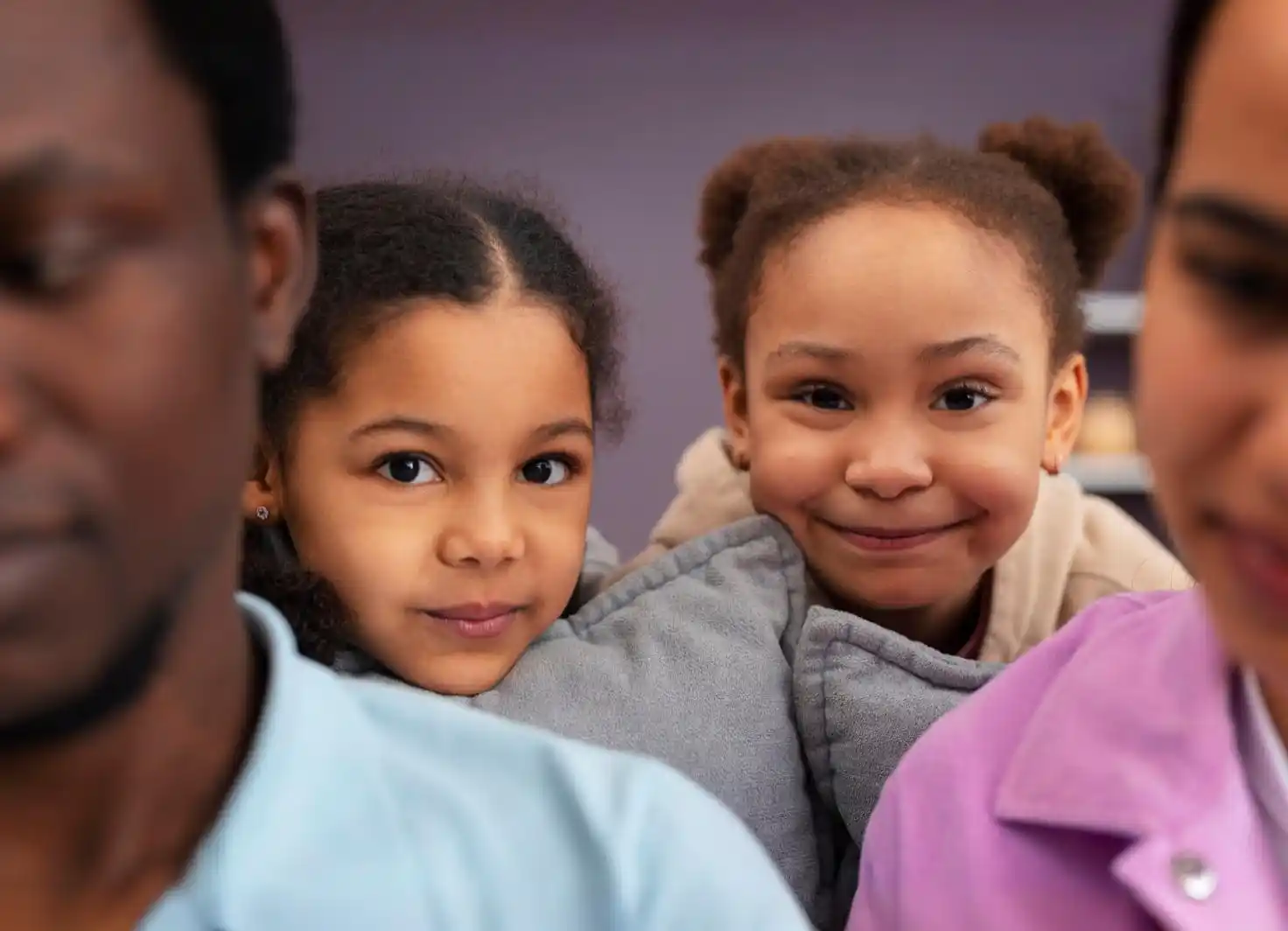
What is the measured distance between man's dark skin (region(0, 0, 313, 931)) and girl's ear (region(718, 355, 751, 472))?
0.67 metres

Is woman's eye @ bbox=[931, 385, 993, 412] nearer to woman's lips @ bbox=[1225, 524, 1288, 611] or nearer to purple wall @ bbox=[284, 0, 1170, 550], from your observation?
woman's lips @ bbox=[1225, 524, 1288, 611]

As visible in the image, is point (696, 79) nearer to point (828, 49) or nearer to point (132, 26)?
point (828, 49)

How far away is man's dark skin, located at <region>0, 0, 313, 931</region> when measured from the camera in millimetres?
468

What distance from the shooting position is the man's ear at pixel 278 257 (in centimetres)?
56

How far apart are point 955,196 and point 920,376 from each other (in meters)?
0.17

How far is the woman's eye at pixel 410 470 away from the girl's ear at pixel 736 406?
346mm

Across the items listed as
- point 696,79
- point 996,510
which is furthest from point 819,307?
point 696,79

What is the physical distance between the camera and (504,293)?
37.1 inches

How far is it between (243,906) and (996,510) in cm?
70

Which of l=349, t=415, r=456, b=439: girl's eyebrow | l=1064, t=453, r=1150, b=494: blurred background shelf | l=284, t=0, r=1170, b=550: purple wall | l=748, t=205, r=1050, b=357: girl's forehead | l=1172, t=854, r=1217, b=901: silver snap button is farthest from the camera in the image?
l=284, t=0, r=1170, b=550: purple wall

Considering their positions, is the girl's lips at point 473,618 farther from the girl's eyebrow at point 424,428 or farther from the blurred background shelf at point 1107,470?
the blurred background shelf at point 1107,470

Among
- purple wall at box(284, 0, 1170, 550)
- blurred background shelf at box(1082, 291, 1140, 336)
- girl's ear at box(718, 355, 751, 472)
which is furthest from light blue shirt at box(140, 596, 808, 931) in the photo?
blurred background shelf at box(1082, 291, 1140, 336)

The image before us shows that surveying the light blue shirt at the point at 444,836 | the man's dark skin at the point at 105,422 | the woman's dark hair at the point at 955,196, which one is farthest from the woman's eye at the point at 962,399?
the man's dark skin at the point at 105,422

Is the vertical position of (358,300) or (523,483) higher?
(358,300)
